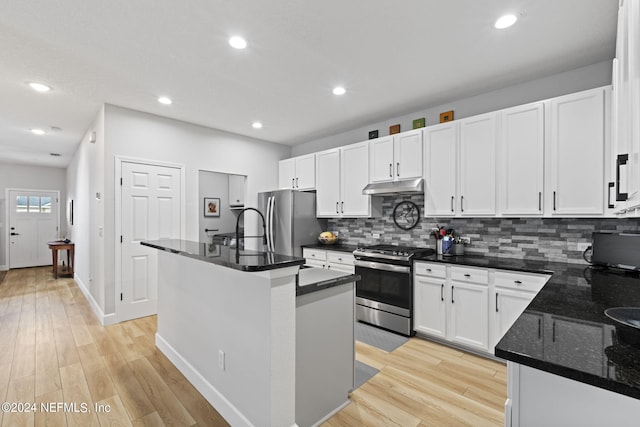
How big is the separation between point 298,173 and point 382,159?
1708 millimetres

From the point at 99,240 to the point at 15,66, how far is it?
2043 mm

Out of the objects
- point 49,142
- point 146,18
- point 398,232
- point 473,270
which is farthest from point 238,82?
point 49,142

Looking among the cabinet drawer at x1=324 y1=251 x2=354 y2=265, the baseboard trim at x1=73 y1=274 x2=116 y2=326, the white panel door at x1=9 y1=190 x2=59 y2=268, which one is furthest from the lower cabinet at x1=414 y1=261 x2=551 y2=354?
the white panel door at x1=9 y1=190 x2=59 y2=268

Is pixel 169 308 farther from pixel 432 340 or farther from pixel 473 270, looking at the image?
pixel 473 270

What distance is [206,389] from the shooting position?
7.07 ft

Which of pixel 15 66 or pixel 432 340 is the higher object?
pixel 15 66

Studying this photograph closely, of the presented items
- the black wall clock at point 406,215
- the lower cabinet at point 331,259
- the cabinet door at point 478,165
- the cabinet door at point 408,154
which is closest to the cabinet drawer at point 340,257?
the lower cabinet at point 331,259

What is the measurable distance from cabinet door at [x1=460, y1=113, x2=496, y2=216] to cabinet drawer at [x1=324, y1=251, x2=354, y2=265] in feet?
4.98

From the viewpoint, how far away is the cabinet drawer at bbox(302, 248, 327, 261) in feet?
14.2

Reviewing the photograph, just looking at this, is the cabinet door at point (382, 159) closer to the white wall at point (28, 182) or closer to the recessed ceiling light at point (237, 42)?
the recessed ceiling light at point (237, 42)

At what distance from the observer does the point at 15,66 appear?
2.75 meters

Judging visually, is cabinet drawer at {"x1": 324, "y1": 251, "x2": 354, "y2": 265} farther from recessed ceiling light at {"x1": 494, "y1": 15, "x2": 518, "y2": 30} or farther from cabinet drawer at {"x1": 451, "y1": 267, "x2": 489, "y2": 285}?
recessed ceiling light at {"x1": 494, "y1": 15, "x2": 518, "y2": 30}

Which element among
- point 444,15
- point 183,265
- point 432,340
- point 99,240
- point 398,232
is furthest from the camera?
point 398,232

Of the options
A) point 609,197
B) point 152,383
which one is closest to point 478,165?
point 609,197
